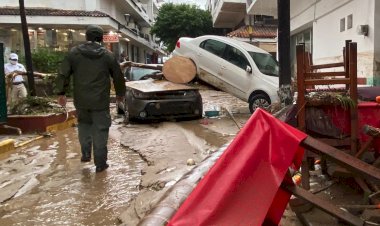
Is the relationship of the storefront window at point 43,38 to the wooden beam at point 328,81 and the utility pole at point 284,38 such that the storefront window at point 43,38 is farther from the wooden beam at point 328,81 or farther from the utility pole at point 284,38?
the wooden beam at point 328,81

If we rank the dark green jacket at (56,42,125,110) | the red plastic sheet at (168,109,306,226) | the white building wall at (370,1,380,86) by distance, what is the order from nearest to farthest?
the red plastic sheet at (168,109,306,226) → the dark green jacket at (56,42,125,110) → the white building wall at (370,1,380,86)

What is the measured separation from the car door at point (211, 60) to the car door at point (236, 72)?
0.49ft

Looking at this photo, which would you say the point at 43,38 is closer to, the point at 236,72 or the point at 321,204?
the point at 236,72

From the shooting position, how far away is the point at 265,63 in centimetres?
1160

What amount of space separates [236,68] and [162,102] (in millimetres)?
2531

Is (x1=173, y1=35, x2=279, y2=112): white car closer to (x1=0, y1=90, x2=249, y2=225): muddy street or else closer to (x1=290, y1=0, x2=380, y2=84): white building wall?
(x1=290, y1=0, x2=380, y2=84): white building wall

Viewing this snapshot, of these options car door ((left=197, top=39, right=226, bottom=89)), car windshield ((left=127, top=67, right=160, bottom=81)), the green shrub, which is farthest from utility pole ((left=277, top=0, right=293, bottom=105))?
the green shrub

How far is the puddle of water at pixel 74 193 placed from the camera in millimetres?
3947

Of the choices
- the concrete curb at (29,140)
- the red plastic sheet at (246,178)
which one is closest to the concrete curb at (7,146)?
the concrete curb at (29,140)

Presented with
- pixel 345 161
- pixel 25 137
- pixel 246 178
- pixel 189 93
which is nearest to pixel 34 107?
pixel 25 137

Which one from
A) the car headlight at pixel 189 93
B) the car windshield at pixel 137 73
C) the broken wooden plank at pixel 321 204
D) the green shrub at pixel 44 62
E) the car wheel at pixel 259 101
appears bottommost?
the car wheel at pixel 259 101

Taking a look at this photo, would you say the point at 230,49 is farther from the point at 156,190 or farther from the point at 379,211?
the point at 379,211

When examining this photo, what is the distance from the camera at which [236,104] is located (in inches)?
568

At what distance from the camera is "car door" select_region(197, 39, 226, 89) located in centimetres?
1179
